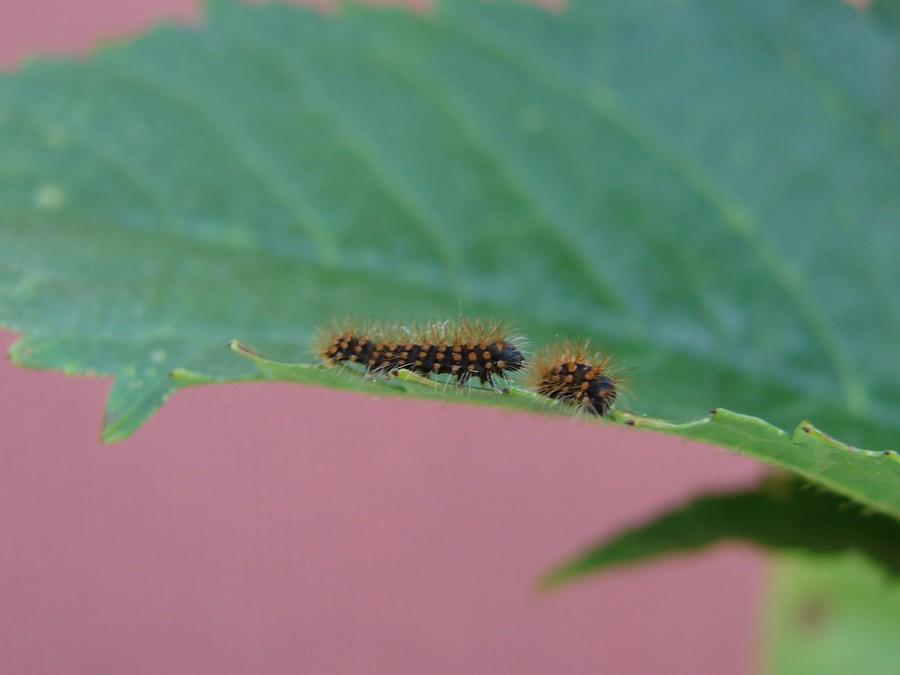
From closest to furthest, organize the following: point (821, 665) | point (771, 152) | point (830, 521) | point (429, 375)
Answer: point (830, 521) → point (429, 375) → point (771, 152) → point (821, 665)

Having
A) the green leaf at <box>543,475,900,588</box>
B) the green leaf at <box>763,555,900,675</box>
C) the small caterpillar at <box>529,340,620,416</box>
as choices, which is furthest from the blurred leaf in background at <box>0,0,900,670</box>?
the green leaf at <box>763,555,900,675</box>

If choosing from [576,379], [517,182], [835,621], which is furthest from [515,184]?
[835,621]

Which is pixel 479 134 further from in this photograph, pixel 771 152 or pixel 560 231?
pixel 771 152

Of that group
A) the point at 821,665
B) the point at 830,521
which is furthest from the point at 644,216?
the point at 821,665

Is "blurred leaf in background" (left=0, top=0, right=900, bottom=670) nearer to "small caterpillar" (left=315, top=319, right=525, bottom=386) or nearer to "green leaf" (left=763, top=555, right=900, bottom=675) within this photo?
"small caterpillar" (left=315, top=319, right=525, bottom=386)

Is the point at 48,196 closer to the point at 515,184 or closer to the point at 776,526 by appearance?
the point at 515,184

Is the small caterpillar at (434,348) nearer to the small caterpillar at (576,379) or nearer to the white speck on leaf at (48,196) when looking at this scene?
the small caterpillar at (576,379)
